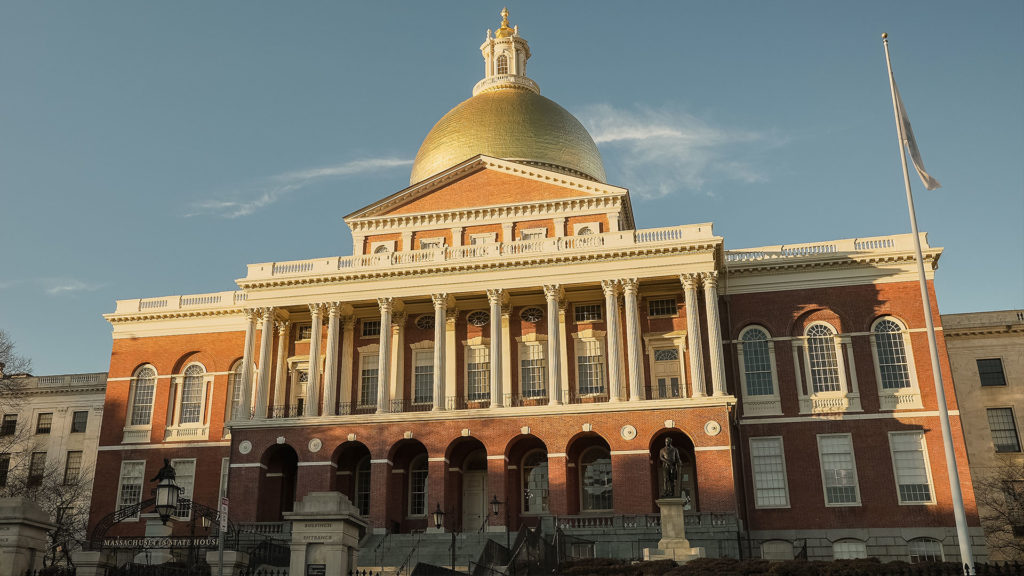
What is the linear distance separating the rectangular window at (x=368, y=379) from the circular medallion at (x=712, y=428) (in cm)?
1681

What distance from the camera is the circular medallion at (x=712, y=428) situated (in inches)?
1608

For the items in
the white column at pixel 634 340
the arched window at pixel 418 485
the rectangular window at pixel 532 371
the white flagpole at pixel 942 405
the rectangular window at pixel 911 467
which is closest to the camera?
the white flagpole at pixel 942 405

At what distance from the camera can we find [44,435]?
61312mm

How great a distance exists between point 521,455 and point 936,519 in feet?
61.2

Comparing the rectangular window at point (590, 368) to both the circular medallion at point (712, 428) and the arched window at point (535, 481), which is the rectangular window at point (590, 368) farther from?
the circular medallion at point (712, 428)

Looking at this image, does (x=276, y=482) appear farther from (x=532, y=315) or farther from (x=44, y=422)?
(x=44, y=422)

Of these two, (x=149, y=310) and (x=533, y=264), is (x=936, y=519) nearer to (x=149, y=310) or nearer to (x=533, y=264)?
(x=533, y=264)

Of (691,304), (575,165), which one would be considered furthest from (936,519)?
(575,165)

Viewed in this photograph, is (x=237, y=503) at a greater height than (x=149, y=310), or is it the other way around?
(x=149, y=310)

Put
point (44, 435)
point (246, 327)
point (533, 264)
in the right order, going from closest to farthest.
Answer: point (533, 264) → point (246, 327) → point (44, 435)

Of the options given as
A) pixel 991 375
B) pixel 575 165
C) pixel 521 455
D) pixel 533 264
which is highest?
pixel 575 165

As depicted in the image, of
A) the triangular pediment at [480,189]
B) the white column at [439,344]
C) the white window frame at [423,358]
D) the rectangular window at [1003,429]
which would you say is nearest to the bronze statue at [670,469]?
the white column at [439,344]

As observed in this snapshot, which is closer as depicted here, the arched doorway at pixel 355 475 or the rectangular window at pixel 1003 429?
the arched doorway at pixel 355 475

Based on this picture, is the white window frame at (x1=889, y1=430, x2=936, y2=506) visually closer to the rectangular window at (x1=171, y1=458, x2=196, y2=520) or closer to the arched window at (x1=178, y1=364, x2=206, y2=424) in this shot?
the rectangular window at (x1=171, y1=458, x2=196, y2=520)
